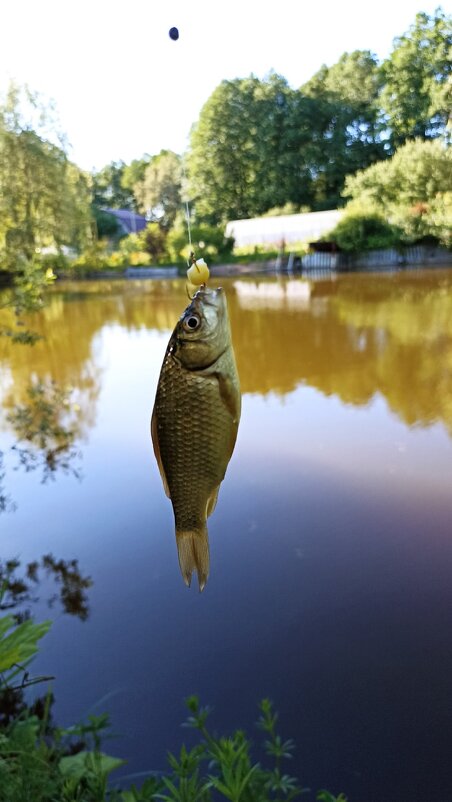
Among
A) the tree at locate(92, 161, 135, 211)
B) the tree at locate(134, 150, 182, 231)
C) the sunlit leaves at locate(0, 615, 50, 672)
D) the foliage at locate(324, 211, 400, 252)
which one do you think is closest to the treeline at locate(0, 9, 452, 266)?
the foliage at locate(324, 211, 400, 252)

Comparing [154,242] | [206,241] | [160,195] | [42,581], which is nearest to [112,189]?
[160,195]

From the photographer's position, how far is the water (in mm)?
2918

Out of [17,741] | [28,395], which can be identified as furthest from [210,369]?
[28,395]

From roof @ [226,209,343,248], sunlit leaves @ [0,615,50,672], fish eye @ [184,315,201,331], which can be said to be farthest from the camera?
roof @ [226,209,343,248]

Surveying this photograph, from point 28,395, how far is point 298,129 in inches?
1155

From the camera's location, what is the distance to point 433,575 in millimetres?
3943

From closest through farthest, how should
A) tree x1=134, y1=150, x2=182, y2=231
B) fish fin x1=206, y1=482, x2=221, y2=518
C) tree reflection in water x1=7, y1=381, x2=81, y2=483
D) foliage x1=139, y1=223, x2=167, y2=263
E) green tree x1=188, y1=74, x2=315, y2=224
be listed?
fish fin x1=206, y1=482, x2=221, y2=518, tree reflection in water x1=7, y1=381, x2=81, y2=483, green tree x1=188, y1=74, x2=315, y2=224, foliage x1=139, y1=223, x2=167, y2=263, tree x1=134, y1=150, x2=182, y2=231

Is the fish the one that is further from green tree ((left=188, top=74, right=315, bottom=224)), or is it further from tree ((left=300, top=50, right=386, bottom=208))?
tree ((left=300, top=50, right=386, bottom=208))

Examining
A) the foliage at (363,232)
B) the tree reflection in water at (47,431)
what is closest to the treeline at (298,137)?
the foliage at (363,232)

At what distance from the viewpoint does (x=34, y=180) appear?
78.8 feet

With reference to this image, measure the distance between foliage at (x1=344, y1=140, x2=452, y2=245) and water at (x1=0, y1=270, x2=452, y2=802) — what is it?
17149mm

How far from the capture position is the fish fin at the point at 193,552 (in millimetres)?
1116

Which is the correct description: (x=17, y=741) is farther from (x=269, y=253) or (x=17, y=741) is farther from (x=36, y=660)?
(x=269, y=253)

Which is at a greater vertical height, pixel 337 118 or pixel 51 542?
pixel 337 118
